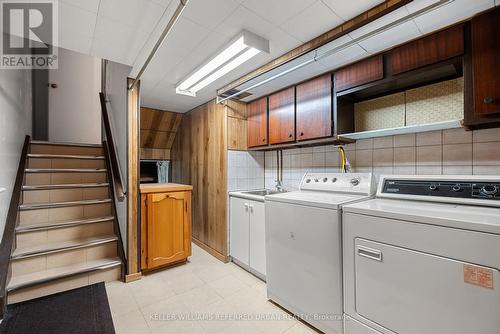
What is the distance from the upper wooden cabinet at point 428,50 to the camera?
1.42 meters

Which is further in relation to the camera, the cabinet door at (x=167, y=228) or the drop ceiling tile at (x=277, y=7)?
the cabinet door at (x=167, y=228)

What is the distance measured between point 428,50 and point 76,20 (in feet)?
8.09

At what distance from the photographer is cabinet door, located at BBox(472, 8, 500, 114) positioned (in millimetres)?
1266

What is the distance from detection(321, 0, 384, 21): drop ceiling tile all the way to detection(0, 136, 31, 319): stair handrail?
9.30 ft

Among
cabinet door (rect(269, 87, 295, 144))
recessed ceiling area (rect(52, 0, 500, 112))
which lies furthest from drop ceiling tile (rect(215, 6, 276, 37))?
cabinet door (rect(269, 87, 295, 144))

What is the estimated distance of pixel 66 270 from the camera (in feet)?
6.91

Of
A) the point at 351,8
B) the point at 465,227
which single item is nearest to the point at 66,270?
the point at 465,227

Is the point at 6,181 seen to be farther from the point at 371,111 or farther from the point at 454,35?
the point at 454,35

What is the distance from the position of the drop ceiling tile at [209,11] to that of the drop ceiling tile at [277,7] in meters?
0.12

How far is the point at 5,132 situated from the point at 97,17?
56.8 inches

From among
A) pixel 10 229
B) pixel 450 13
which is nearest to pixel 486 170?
pixel 450 13

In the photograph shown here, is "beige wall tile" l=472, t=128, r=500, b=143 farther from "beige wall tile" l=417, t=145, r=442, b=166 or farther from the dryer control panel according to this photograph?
the dryer control panel

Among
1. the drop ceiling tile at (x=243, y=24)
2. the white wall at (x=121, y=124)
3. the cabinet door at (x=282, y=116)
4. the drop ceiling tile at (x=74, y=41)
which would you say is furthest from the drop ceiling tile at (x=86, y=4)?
the cabinet door at (x=282, y=116)

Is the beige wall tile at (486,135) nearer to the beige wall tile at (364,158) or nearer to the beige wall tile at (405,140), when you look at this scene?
the beige wall tile at (405,140)
